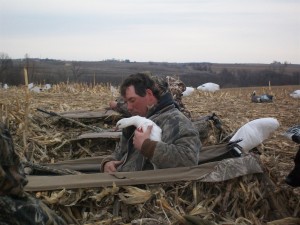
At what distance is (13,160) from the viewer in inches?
71.9

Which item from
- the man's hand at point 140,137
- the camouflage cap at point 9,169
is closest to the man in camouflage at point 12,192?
the camouflage cap at point 9,169

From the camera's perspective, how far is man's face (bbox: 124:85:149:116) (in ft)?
13.0

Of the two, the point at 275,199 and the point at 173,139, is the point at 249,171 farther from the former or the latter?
the point at 173,139

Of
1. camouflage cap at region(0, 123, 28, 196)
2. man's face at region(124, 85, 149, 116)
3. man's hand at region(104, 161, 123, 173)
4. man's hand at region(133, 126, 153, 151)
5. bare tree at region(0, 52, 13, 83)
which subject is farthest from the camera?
bare tree at region(0, 52, 13, 83)

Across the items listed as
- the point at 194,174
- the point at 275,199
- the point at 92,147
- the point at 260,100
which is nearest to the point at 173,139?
the point at 194,174

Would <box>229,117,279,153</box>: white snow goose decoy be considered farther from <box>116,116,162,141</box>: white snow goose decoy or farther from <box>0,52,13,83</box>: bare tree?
<box>0,52,13,83</box>: bare tree

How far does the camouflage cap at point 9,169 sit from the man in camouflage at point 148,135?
180 cm

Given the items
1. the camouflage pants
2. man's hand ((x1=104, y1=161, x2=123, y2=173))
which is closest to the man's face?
man's hand ((x1=104, y1=161, x2=123, y2=173))

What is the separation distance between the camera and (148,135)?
3.66 metres

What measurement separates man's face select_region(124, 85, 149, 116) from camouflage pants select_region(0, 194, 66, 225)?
1967 mm

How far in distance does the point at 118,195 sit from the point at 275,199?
1.35 metres

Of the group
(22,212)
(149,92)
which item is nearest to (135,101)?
(149,92)

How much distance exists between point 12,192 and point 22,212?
3.6 inches

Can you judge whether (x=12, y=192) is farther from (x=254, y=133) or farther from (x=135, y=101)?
(x=254, y=133)
